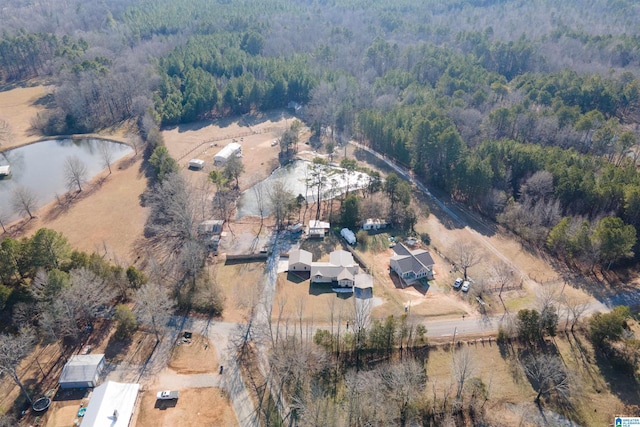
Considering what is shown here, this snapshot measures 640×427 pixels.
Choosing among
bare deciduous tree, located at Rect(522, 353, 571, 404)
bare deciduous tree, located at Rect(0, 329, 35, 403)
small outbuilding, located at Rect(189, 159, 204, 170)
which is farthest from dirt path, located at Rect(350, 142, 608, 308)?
bare deciduous tree, located at Rect(0, 329, 35, 403)

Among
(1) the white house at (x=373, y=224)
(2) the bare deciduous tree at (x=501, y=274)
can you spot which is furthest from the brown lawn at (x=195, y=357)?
(2) the bare deciduous tree at (x=501, y=274)

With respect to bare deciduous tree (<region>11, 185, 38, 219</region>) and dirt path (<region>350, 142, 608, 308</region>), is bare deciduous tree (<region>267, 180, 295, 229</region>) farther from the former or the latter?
bare deciduous tree (<region>11, 185, 38, 219</region>)

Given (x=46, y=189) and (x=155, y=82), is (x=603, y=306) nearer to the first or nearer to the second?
(x=46, y=189)

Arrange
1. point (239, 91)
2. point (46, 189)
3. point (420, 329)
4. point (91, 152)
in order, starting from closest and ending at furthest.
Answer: point (420, 329), point (46, 189), point (91, 152), point (239, 91)

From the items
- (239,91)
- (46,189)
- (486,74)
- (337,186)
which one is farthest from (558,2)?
(46,189)

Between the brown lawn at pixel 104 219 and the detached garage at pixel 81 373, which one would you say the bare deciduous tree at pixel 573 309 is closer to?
the detached garage at pixel 81 373

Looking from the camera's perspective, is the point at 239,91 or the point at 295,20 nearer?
the point at 239,91
